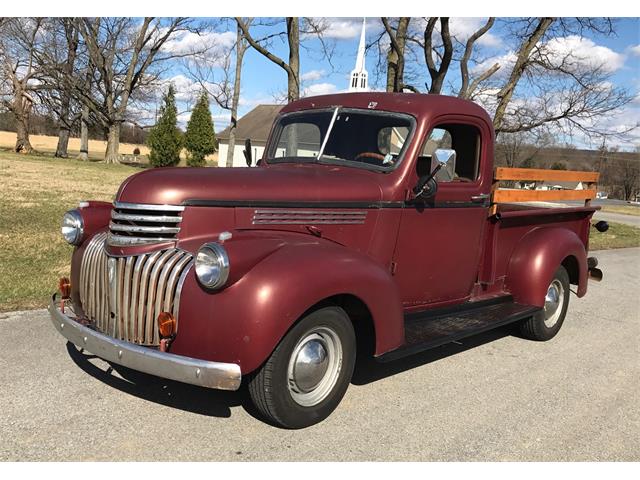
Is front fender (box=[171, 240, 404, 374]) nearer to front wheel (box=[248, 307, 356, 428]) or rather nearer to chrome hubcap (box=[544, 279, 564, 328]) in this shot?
front wheel (box=[248, 307, 356, 428])

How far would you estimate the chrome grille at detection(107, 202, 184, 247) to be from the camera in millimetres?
3307

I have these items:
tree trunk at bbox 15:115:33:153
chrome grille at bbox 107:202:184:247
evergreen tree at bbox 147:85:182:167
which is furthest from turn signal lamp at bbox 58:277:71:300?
tree trunk at bbox 15:115:33:153

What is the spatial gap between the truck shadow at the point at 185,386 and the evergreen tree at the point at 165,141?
32491 mm

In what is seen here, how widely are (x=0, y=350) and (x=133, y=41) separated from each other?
3796 centimetres

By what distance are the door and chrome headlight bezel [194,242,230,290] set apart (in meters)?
1.61

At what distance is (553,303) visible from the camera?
563 cm

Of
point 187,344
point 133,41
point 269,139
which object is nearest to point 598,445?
point 187,344

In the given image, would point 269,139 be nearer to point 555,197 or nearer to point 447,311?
point 447,311

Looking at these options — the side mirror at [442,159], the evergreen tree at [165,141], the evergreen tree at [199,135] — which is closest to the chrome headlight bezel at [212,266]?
the side mirror at [442,159]

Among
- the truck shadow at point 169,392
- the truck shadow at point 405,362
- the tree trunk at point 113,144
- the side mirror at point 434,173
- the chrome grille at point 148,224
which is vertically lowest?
the truck shadow at point 169,392

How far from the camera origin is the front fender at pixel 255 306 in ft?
9.76

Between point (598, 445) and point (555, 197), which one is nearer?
point (598, 445)

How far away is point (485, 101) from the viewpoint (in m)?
16.1

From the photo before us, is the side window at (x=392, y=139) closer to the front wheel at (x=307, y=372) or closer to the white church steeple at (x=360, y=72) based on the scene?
the front wheel at (x=307, y=372)
